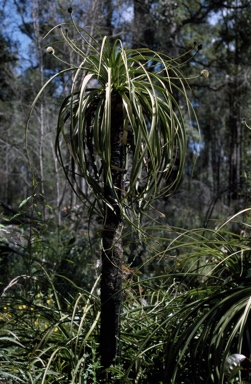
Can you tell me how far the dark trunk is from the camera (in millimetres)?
2643

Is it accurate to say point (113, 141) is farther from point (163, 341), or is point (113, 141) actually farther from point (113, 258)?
point (163, 341)

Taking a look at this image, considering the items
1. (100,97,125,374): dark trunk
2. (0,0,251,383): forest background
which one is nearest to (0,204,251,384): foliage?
(100,97,125,374): dark trunk

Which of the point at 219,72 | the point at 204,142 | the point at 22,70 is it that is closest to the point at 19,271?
the point at 22,70

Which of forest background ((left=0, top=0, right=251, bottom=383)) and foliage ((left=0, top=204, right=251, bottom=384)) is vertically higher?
forest background ((left=0, top=0, right=251, bottom=383))

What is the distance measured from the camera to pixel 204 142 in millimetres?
39125

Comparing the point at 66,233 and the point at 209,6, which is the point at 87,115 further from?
the point at 209,6

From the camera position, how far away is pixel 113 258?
267 cm

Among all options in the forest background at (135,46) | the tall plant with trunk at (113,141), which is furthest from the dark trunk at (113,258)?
the forest background at (135,46)

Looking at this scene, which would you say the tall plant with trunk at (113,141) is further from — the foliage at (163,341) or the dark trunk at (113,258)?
the foliage at (163,341)

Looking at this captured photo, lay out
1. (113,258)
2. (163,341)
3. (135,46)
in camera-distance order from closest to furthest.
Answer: (113,258) → (163,341) → (135,46)

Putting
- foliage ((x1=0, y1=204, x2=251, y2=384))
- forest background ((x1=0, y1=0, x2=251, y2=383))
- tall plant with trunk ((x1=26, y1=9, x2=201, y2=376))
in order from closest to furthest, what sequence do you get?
foliage ((x1=0, y1=204, x2=251, y2=384)) → tall plant with trunk ((x1=26, y1=9, x2=201, y2=376)) → forest background ((x1=0, y1=0, x2=251, y2=383))

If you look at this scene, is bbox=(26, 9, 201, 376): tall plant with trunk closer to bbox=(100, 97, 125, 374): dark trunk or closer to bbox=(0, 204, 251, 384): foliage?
bbox=(100, 97, 125, 374): dark trunk

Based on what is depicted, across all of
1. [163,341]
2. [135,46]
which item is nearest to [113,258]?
[163,341]

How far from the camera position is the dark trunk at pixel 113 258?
2643mm
